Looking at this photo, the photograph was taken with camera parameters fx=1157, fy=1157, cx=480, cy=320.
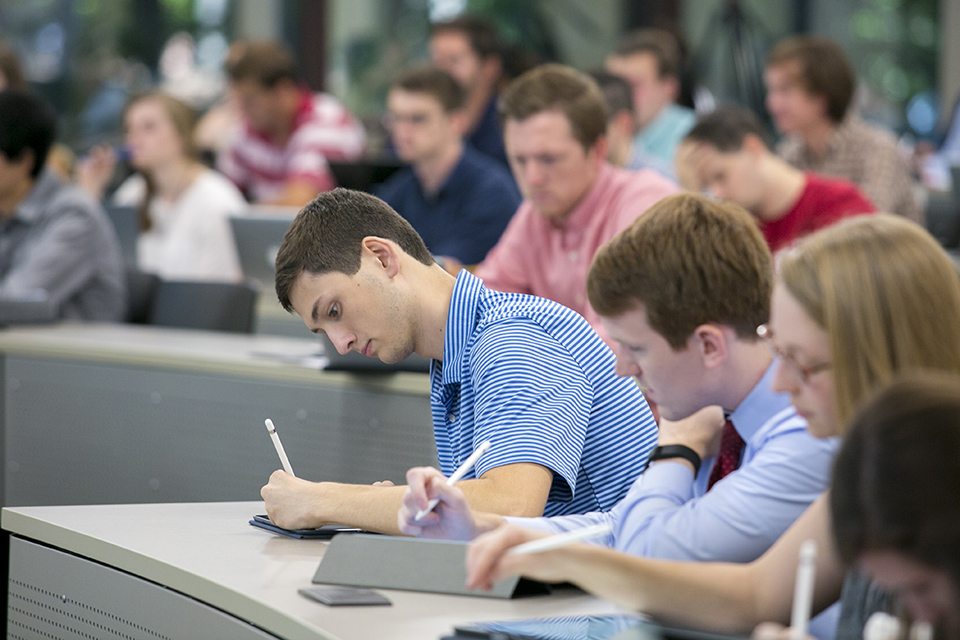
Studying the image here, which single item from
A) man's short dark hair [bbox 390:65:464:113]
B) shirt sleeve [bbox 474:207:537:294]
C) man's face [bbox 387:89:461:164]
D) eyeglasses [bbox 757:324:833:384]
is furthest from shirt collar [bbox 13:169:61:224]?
eyeglasses [bbox 757:324:833:384]

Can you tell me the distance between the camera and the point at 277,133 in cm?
553

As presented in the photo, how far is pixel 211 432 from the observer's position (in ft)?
9.34

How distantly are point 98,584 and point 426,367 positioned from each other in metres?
1.16

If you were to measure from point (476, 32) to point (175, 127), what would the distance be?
5.30ft

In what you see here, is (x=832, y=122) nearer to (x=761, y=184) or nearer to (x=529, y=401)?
(x=761, y=184)

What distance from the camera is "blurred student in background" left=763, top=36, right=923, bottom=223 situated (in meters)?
4.39

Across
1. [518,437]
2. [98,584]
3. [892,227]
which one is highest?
[892,227]

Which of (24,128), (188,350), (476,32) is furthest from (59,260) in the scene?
(476,32)

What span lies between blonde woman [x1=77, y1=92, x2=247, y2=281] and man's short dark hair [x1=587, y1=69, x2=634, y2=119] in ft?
4.95

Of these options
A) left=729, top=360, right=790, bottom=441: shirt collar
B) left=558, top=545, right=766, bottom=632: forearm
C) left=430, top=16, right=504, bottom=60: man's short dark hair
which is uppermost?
left=430, top=16, right=504, bottom=60: man's short dark hair

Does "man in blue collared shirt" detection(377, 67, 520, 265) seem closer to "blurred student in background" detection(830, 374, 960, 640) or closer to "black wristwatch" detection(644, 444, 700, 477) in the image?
"black wristwatch" detection(644, 444, 700, 477)

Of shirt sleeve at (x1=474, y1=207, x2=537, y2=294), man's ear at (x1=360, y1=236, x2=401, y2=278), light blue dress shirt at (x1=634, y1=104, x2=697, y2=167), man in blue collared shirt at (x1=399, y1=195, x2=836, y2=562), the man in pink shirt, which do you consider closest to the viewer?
man in blue collared shirt at (x1=399, y1=195, x2=836, y2=562)

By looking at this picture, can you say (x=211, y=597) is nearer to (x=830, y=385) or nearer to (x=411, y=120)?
(x=830, y=385)

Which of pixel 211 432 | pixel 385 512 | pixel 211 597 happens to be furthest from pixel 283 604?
pixel 211 432
